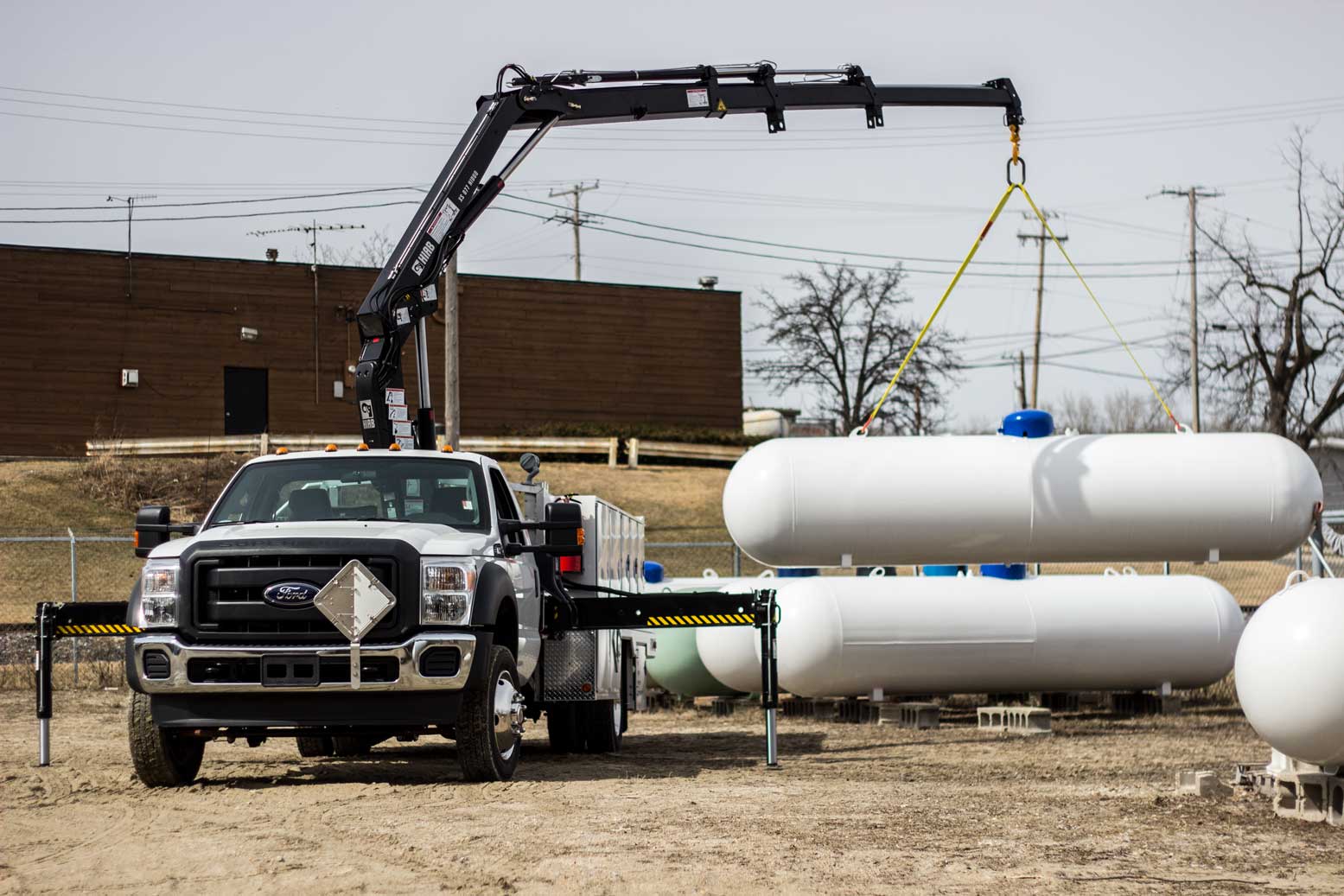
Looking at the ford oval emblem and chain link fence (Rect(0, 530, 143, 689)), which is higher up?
the ford oval emblem

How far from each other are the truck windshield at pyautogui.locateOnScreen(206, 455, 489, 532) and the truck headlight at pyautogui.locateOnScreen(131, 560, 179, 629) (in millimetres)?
790

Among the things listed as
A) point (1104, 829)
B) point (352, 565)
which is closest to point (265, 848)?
point (352, 565)

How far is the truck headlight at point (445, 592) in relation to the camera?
8.96m

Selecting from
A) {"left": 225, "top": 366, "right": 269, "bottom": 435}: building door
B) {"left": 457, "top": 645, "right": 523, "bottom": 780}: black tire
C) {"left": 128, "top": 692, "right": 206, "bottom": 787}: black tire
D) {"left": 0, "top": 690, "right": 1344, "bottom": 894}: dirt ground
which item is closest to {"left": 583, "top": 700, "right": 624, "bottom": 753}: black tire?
{"left": 0, "top": 690, "right": 1344, "bottom": 894}: dirt ground

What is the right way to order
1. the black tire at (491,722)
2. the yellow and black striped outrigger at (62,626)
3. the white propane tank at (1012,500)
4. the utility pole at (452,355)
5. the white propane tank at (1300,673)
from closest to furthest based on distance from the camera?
the white propane tank at (1300,673), the black tire at (491,722), the yellow and black striped outrigger at (62,626), the white propane tank at (1012,500), the utility pole at (452,355)

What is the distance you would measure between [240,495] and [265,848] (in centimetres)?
357

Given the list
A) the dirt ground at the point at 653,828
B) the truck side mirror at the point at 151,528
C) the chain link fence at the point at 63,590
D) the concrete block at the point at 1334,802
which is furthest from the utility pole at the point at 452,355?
the concrete block at the point at 1334,802

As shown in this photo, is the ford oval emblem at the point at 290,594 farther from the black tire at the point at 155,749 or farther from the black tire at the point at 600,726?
the black tire at the point at 600,726

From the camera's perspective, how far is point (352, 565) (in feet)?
28.8

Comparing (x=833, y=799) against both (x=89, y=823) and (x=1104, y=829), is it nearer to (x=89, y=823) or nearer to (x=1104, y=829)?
(x=1104, y=829)

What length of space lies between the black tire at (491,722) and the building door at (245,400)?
97.6 feet

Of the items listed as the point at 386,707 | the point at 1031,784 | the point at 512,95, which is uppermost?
the point at 512,95

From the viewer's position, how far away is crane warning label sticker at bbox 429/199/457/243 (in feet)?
44.7

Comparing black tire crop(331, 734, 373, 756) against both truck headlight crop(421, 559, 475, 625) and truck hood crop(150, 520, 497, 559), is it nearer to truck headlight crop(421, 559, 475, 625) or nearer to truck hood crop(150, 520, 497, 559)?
truck hood crop(150, 520, 497, 559)
